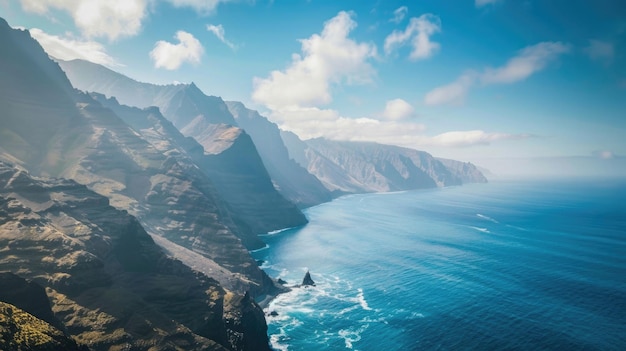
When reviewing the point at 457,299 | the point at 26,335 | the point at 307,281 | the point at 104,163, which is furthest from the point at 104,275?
the point at 104,163

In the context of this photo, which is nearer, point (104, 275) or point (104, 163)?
point (104, 275)

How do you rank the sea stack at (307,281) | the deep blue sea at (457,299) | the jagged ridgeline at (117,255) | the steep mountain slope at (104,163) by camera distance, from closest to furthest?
the jagged ridgeline at (117,255) → the deep blue sea at (457,299) → the sea stack at (307,281) → the steep mountain slope at (104,163)

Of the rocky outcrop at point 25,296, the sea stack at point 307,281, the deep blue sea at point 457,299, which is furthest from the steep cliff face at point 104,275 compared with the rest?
the sea stack at point 307,281

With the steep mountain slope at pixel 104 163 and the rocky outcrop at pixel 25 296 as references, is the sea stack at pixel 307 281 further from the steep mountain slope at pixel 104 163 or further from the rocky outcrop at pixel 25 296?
the rocky outcrop at pixel 25 296

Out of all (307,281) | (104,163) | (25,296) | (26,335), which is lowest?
(307,281)

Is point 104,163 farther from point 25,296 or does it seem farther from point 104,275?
point 25,296

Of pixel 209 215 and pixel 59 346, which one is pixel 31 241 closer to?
pixel 59 346

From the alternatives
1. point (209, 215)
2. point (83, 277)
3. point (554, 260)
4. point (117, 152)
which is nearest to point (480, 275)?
point (554, 260)
